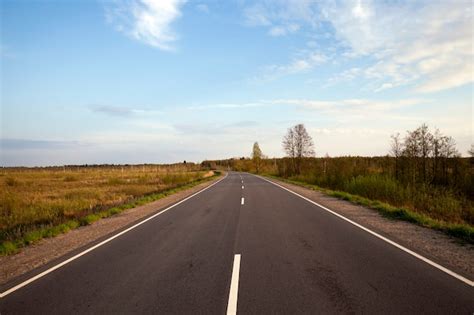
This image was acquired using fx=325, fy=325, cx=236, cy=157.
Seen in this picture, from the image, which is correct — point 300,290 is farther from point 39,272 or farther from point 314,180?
point 314,180

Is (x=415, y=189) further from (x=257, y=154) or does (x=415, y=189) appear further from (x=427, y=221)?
(x=257, y=154)

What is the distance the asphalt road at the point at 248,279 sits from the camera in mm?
4191

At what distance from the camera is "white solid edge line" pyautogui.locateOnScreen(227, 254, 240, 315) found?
4.05m

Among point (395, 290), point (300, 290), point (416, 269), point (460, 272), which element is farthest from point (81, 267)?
point (460, 272)

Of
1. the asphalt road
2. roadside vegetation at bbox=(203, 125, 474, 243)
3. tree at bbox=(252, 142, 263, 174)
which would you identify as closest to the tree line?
roadside vegetation at bbox=(203, 125, 474, 243)

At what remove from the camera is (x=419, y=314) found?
3.87 m

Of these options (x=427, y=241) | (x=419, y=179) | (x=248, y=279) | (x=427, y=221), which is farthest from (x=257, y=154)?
(x=248, y=279)

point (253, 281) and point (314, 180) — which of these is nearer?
point (253, 281)

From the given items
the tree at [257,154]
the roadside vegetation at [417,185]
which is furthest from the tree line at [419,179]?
the tree at [257,154]

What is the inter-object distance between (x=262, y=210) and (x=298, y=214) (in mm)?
1719

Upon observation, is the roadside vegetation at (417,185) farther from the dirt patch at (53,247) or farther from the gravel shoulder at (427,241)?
the dirt patch at (53,247)

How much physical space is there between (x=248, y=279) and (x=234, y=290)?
517mm

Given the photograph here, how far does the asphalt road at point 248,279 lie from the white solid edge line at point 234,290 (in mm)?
38

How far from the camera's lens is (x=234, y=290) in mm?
4676
